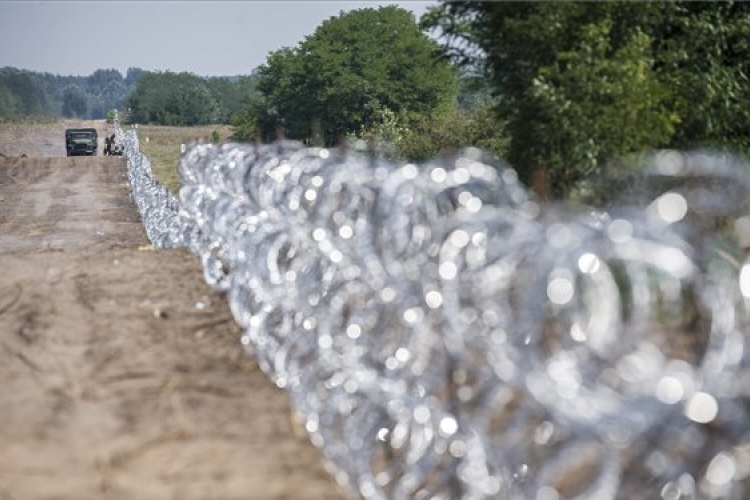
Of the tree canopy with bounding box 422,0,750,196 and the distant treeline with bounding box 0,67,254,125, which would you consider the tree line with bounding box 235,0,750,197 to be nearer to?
the tree canopy with bounding box 422,0,750,196

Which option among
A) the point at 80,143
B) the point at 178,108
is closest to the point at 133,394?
the point at 80,143

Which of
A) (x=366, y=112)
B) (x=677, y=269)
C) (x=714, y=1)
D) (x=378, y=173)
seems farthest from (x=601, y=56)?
(x=366, y=112)

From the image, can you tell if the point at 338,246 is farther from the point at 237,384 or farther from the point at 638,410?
the point at 638,410

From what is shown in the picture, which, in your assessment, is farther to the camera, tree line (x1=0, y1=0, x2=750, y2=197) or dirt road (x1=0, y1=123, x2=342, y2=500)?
tree line (x1=0, y1=0, x2=750, y2=197)

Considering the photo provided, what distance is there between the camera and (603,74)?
45.9ft

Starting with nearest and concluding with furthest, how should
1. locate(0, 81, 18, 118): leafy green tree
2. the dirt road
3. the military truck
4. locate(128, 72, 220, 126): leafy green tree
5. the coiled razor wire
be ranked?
the coiled razor wire < the dirt road < the military truck < locate(128, 72, 220, 126): leafy green tree < locate(0, 81, 18, 118): leafy green tree

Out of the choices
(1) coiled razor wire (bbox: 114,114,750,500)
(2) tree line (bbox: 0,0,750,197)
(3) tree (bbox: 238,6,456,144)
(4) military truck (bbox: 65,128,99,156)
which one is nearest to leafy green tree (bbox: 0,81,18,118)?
(3) tree (bbox: 238,6,456,144)

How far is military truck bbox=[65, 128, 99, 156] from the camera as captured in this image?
47344 millimetres

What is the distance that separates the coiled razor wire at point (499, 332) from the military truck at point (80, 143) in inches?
1637

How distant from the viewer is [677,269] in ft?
11.0

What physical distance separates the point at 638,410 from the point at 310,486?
8.24 ft

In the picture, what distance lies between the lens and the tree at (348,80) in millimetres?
62500

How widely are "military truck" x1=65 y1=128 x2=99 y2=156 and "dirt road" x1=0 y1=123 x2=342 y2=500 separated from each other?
3708cm

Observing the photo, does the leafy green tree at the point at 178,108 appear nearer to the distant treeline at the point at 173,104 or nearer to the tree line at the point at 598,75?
the distant treeline at the point at 173,104
